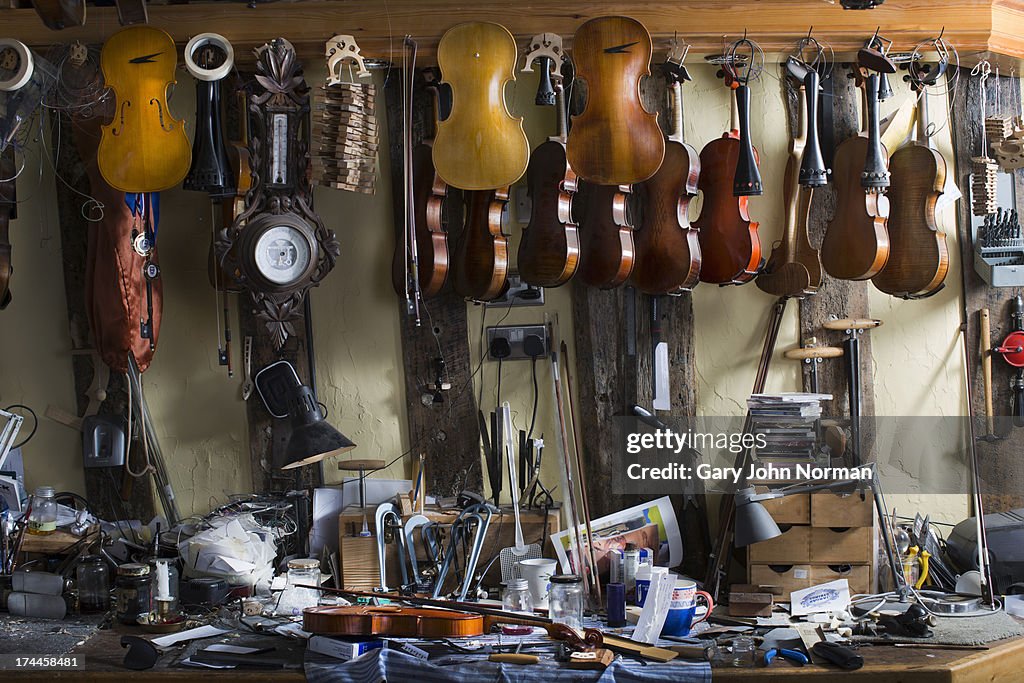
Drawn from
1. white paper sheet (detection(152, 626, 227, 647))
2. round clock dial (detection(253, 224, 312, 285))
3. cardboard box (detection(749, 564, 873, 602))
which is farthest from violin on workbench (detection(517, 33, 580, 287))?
white paper sheet (detection(152, 626, 227, 647))

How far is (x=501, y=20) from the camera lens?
13.1 ft

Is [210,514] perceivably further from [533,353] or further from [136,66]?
[136,66]

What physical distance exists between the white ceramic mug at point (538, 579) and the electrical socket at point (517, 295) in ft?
3.36

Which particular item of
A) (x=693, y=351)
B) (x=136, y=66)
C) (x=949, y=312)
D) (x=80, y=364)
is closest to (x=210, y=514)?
(x=80, y=364)

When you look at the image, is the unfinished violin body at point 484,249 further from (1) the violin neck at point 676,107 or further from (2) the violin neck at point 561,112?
(1) the violin neck at point 676,107

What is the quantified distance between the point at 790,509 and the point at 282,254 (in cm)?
202

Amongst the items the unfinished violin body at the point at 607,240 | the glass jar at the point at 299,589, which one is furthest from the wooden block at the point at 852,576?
the glass jar at the point at 299,589

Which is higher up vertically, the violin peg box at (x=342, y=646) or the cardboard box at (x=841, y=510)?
the cardboard box at (x=841, y=510)

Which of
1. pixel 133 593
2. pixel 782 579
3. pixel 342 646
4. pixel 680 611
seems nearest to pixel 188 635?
pixel 133 593

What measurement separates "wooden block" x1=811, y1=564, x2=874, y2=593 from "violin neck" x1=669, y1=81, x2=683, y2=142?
1658mm

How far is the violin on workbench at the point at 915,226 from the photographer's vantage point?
3891 millimetres

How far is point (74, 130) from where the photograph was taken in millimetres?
4008

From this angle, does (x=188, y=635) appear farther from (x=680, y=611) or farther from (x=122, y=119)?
(x=122, y=119)

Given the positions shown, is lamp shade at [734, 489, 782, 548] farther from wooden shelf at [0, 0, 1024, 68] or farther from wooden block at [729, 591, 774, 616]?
wooden shelf at [0, 0, 1024, 68]
